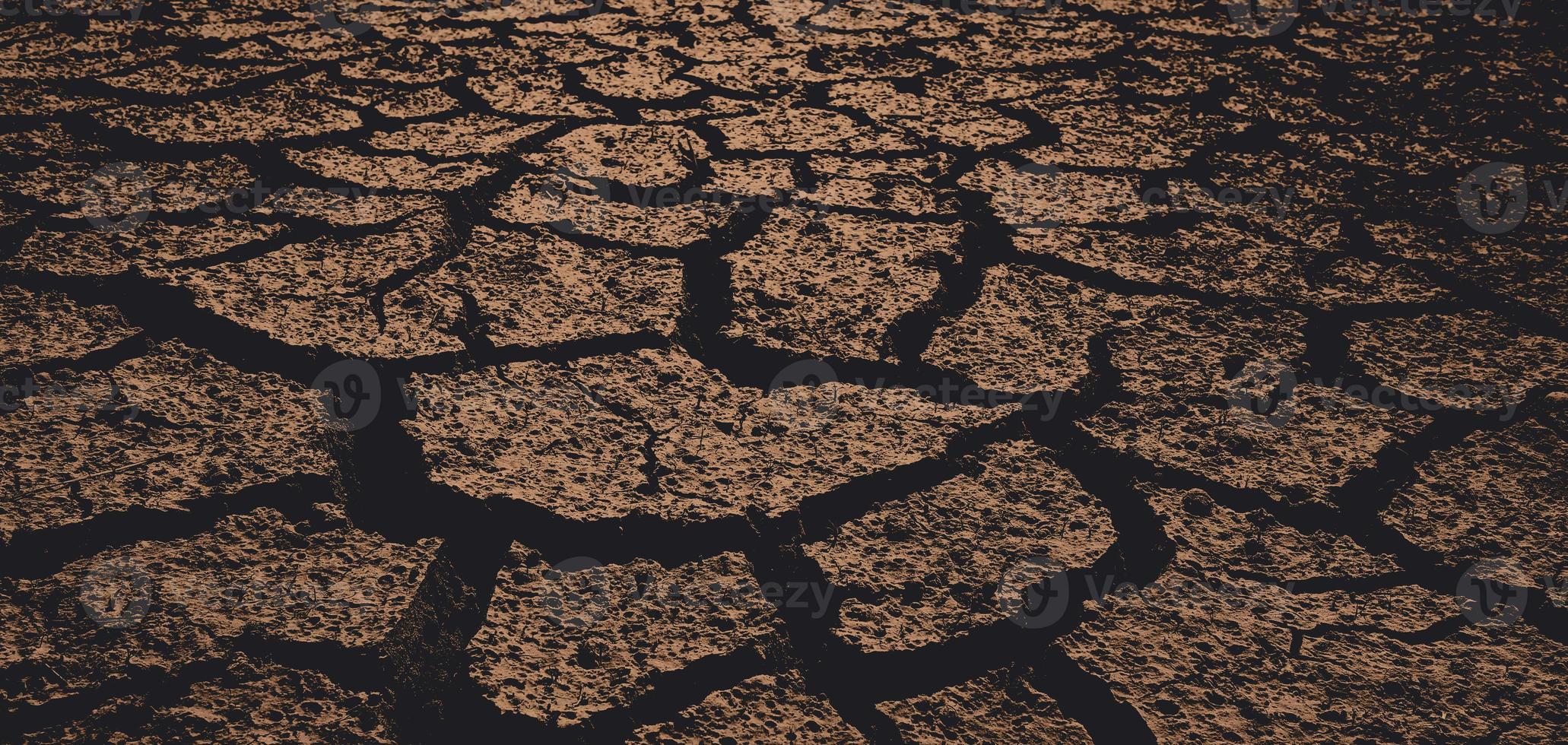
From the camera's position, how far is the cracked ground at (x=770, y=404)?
3.16 feet

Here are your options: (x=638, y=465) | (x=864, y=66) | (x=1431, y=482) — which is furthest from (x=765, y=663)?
(x=864, y=66)

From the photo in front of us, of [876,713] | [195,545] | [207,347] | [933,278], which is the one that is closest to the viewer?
[876,713]

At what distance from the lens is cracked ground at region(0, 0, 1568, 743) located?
962 mm

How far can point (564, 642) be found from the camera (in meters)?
0.99

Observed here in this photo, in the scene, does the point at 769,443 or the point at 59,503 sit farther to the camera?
the point at 769,443

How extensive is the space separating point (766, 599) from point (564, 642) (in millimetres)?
201

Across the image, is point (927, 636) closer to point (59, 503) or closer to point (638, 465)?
point (638, 465)

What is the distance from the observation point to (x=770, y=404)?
1295mm

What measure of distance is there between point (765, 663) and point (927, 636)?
0.16 m

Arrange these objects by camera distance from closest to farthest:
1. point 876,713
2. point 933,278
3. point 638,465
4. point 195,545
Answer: point 876,713 < point 195,545 < point 638,465 < point 933,278

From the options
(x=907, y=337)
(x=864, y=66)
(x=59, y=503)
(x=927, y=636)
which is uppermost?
(x=864, y=66)

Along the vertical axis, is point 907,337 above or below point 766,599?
above

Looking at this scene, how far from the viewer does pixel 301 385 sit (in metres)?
1.28

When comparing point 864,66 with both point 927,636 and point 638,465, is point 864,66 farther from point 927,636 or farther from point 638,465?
point 927,636
